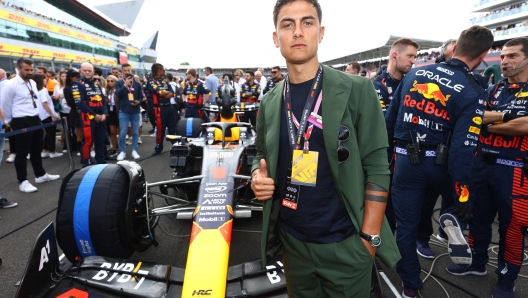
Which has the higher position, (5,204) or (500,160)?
(500,160)

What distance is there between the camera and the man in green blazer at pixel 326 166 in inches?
48.5

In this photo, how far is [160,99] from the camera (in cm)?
705

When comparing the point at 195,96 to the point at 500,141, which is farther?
the point at 195,96

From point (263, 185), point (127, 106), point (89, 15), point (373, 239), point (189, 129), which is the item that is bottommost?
point (189, 129)

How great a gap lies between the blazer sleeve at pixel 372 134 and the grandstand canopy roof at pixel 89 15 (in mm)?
55445

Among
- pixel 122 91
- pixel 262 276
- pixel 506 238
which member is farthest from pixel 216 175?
pixel 122 91

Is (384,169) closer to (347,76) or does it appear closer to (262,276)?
(347,76)

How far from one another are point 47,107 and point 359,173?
6604 millimetres

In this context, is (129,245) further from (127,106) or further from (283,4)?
(127,106)

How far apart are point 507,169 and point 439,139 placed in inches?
30.7

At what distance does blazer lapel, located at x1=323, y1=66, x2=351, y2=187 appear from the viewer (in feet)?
3.95

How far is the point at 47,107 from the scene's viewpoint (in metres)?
5.88

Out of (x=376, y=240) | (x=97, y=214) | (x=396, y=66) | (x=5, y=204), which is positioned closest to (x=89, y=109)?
(x=5, y=204)

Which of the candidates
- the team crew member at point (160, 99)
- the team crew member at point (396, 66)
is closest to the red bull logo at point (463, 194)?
the team crew member at point (396, 66)
